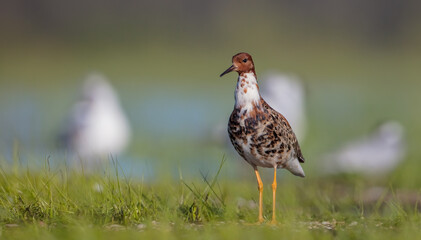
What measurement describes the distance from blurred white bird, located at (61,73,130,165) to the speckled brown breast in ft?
11.6

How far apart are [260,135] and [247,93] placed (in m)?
0.29

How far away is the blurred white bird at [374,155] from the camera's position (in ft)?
30.4

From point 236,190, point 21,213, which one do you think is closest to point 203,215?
point 21,213

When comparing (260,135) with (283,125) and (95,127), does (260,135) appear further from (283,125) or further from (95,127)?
(95,127)

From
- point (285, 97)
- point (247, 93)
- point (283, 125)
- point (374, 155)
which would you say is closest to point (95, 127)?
point (285, 97)

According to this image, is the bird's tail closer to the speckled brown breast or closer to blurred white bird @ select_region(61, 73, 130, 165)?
the speckled brown breast

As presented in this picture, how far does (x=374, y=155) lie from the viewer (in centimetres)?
938

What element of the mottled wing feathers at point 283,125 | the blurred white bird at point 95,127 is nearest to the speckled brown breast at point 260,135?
the mottled wing feathers at point 283,125

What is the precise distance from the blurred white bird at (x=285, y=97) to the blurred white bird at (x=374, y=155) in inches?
22.5

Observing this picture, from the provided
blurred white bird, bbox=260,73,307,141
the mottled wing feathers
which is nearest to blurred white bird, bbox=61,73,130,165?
blurred white bird, bbox=260,73,307,141

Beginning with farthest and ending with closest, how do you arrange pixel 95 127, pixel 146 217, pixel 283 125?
pixel 95 127
pixel 283 125
pixel 146 217

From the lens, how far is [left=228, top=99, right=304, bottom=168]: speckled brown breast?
18.0 ft

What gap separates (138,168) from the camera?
32.6ft

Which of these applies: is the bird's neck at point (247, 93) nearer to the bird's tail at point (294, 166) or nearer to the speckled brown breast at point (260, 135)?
the speckled brown breast at point (260, 135)
